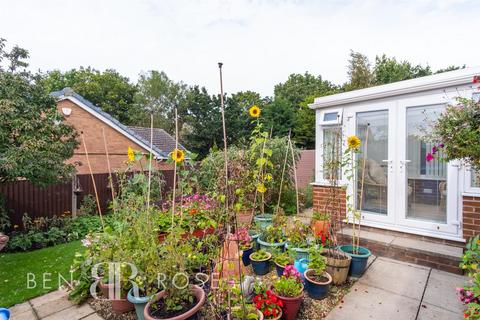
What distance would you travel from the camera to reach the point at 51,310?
7.81ft

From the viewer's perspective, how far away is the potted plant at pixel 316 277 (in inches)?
93.4

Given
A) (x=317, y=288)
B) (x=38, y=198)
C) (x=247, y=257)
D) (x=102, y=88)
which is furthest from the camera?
(x=102, y=88)

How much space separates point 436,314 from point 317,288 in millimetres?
1022

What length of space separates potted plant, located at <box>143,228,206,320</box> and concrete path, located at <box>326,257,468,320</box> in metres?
1.22

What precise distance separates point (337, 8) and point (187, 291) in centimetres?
557

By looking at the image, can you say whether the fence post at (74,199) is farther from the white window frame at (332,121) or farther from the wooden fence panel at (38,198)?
the white window frame at (332,121)

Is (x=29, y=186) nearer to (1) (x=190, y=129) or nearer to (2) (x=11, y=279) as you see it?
(2) (x=11, y=279)

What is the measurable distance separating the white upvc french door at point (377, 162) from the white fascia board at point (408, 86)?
173 mm

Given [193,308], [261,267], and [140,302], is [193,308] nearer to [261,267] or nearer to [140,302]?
[140,302]

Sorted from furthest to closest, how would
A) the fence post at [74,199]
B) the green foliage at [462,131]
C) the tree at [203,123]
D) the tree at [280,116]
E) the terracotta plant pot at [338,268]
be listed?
the tree at [280,116] < the tree at [203,123] < the fence post at [74,199] < the terracotta plant pot at [338,268] < the green foliage at [462,131]

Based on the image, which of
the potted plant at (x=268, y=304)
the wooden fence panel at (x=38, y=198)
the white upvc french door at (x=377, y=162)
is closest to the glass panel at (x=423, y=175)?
the white upvc french door at (x=377, y=162)

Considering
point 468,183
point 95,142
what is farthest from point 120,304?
point 95,142

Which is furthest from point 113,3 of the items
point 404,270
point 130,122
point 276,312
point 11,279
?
point 130,122

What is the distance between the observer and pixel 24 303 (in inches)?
99.0
